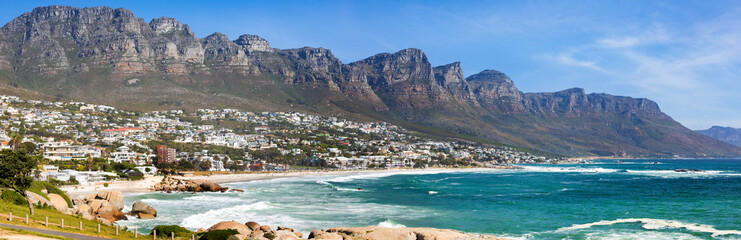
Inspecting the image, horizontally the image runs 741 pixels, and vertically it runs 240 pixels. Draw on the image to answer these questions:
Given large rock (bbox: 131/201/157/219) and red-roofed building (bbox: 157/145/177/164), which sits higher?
red-roofed building (bbox: 157/145/177/164)

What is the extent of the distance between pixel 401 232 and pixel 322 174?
96204 millimetres

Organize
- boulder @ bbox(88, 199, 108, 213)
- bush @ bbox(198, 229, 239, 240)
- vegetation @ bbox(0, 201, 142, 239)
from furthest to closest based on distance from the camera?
boulder @ bbox(88, 199, 108, 213) < bush @ bbox(198, 229, 239, 240) < vegetation @ bbox(0, 201, 142, 239)

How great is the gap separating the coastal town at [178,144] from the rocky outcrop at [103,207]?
99.6 ft

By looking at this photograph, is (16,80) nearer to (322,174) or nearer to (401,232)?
(322,174)

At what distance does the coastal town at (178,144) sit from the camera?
96.6 metres

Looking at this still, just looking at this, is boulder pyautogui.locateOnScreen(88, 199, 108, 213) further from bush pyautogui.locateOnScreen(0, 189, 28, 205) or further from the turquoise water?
bush pyautogui.locateOnScreen(0, 189, 28, 205)

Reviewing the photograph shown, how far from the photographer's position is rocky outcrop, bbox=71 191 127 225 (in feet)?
126

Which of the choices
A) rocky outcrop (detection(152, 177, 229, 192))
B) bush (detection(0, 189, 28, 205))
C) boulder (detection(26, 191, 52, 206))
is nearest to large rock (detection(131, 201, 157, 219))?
boulder (detection(26, 191, 52, 206))

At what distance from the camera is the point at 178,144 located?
5325 inches

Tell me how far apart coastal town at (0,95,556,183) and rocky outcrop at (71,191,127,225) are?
30353mm

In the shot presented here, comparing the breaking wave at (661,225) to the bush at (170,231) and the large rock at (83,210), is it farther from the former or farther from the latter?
the large rock at (83,210)

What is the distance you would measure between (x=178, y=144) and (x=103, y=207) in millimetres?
99779

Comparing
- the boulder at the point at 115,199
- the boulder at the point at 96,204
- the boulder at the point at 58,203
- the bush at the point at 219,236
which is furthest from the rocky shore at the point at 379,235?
the boulder at the point at 115,199

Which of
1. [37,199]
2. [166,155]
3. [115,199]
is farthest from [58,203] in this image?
[166,155]
